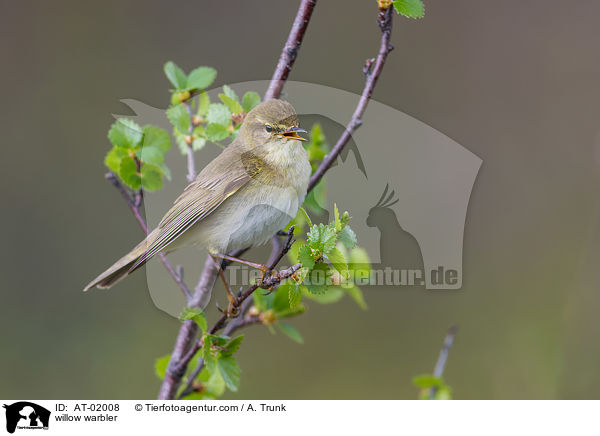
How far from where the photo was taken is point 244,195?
235 cm

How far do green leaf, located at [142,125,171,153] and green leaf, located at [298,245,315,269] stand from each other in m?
0.86

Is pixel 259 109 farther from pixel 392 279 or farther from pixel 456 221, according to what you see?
pixel 456 221

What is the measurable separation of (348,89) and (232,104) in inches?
98.6

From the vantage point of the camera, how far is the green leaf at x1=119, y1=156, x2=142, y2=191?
222cm

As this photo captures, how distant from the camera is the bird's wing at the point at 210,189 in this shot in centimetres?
233

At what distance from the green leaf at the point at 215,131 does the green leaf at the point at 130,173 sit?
0.31 meters

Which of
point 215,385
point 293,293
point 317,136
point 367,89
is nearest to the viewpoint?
point 293,293

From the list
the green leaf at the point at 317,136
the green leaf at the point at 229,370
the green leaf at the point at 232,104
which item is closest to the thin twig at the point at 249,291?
the green leaf at the point at 229,370

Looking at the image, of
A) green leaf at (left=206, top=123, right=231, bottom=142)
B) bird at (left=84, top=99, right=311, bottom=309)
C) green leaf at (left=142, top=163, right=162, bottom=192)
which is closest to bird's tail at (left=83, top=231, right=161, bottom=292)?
bird at (left=84, top=99, right=311, bottom=309)

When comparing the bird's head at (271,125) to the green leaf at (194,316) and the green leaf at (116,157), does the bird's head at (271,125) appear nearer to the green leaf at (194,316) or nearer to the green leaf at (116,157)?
the green leaf at (116,157)

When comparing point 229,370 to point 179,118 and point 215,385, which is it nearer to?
point 215,385
